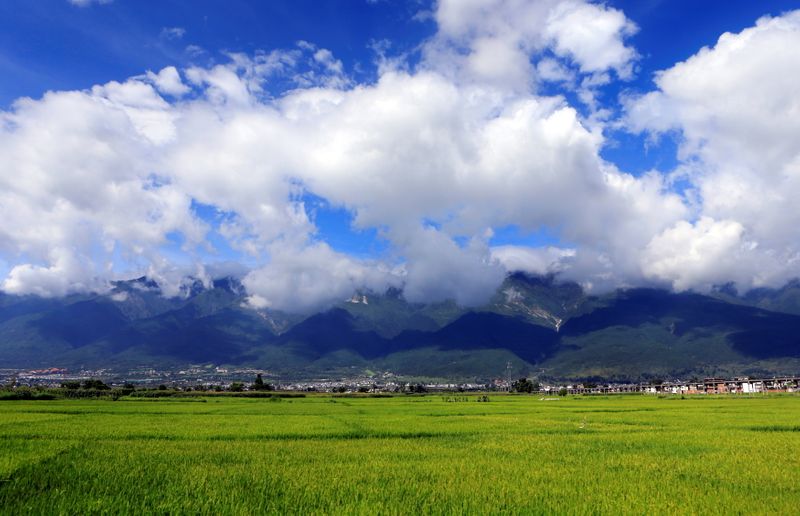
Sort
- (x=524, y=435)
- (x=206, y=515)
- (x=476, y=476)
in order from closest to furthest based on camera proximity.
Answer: (x=206, y=515), (x=476, y=476), (x=524, y=435)

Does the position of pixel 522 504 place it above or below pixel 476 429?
above

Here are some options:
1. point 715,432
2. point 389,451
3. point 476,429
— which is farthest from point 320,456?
point 715,432

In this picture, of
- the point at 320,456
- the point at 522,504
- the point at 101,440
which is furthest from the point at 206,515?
the point at 101,440

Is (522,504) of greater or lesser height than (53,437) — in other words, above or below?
above

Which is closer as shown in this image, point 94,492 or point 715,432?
point 94,492

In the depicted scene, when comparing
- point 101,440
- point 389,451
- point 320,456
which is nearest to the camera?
point 320,456

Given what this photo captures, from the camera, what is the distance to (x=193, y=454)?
1983 centimetres

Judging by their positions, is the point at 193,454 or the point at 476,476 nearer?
the point at 476,476

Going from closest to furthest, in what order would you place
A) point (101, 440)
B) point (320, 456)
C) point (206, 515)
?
1. point (206, 515)
2. point (320, 456)
3. point (101, 440)

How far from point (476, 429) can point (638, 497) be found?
20.1m

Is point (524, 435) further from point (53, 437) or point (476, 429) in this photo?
point (53, 437)

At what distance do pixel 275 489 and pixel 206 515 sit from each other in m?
2.67

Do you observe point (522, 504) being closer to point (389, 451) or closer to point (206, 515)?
point (206, 515)

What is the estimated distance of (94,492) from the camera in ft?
41.1
